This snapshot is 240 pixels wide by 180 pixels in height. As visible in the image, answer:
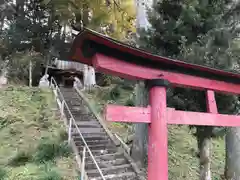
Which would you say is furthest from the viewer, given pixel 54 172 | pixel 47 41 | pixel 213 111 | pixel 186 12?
pixel 47 41

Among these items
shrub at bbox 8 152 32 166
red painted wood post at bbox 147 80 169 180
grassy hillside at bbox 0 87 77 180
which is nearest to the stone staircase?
grassy hillside at bbox 0 87 77 180

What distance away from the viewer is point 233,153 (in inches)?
311

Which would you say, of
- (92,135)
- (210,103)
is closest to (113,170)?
(92,135)

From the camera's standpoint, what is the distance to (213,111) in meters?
4.64

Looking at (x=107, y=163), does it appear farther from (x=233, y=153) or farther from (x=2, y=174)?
(x=233, y=153)

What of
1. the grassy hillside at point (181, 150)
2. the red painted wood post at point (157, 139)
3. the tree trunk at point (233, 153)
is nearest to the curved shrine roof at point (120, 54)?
the red painted wood post at point (157, 139)

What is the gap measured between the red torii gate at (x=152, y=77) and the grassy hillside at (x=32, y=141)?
3.42 meters

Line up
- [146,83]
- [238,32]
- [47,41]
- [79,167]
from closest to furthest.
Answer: [146,83]
[238,32]
[79,167]
[47,41]

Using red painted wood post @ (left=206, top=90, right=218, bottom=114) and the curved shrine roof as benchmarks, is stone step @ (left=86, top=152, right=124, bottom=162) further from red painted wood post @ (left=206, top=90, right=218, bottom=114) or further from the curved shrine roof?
the curved shrine roof

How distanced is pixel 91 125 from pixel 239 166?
208 inches

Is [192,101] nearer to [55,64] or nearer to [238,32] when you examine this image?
[238,32]

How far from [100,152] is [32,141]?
2.23m

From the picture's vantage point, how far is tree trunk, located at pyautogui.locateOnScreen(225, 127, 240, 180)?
25.8 ft

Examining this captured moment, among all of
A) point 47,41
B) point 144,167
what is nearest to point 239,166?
point 144,167
